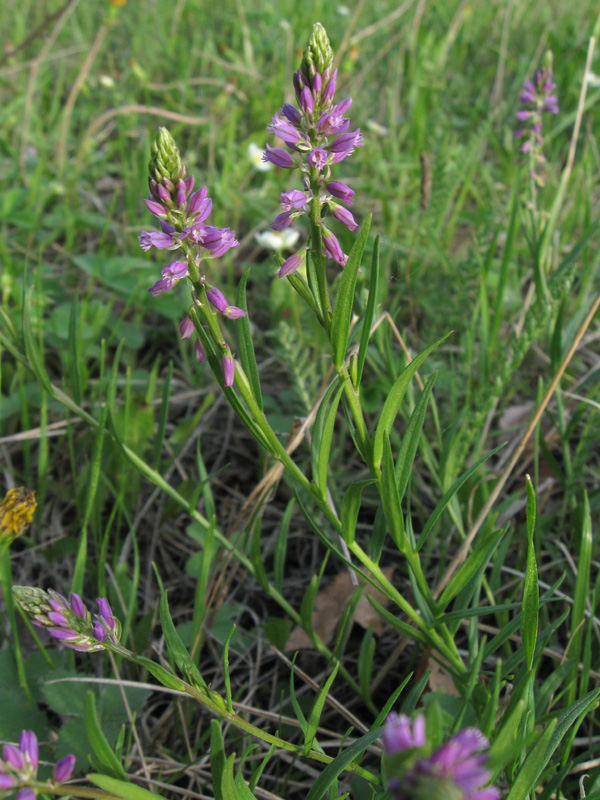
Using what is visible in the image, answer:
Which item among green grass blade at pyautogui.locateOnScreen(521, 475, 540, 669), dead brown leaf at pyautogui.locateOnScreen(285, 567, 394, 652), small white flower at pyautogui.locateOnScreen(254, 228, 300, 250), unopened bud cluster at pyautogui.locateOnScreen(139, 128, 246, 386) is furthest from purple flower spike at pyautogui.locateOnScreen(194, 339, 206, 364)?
small white flower at pyautogui.locateOnScreen(254, 228, 300, 250)

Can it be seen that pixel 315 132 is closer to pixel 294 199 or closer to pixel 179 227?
pixel 294 199

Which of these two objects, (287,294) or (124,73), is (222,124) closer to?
(124,73)

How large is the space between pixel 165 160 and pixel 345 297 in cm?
33

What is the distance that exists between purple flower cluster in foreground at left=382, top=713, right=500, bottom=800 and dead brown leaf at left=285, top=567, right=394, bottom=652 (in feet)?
3.78

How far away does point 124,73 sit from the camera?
432 centimetres

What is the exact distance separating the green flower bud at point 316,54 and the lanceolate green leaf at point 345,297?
0.76 feet

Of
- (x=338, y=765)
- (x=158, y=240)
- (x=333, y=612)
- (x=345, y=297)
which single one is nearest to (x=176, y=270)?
(x=158, y=240)

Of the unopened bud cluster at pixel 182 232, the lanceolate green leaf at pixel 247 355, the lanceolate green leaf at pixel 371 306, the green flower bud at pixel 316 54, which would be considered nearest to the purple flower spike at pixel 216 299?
the unopened bud cluster at pixel 182 232

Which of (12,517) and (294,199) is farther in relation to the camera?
(12,517)

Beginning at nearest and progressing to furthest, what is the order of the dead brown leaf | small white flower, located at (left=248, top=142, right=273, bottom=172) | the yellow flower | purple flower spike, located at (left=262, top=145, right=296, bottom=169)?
purple flower spike, located at (left=262, top=145, right=296, bottom=169), the yellow flower, the dead brown leaf, small white flower, located at (left=248, top=142, right=273, bottom=172)

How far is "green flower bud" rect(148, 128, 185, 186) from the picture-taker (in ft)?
2.95

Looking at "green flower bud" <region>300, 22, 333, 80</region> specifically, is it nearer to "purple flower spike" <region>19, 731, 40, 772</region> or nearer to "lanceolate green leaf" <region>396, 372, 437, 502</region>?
"lanceolate green leaf" <region>396, 372, 437, 502</region>

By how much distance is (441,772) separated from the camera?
0.55 meters

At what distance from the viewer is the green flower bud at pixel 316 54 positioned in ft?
3.03
